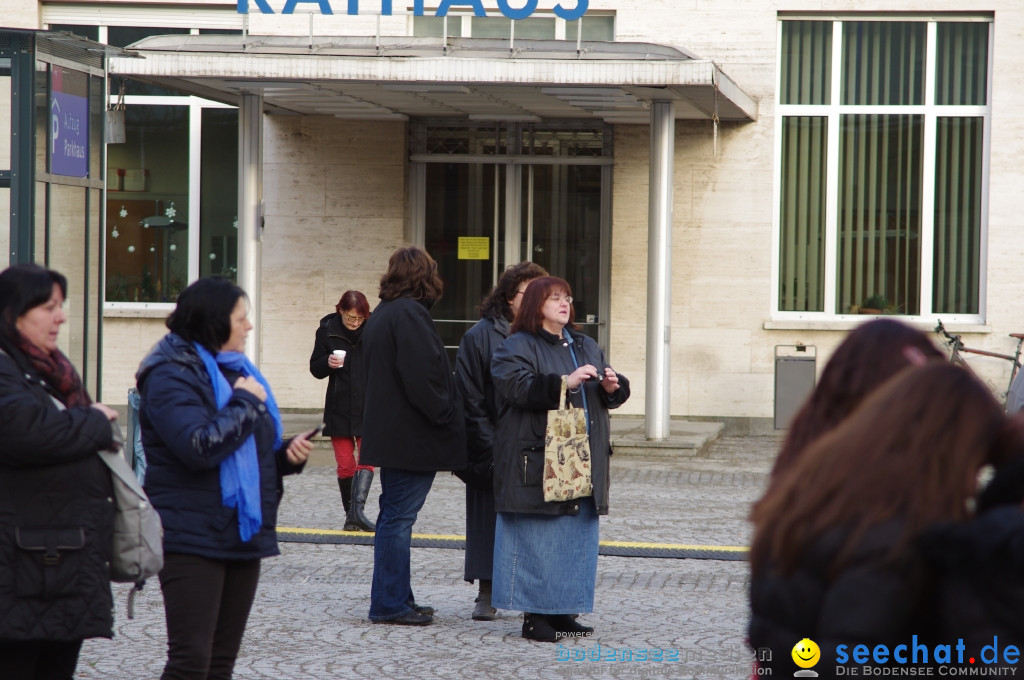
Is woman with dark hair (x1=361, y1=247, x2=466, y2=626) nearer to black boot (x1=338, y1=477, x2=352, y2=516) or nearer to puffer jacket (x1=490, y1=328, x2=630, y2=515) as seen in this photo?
puffer jacket (x1=490, y1=328, x2=630, y2=515)

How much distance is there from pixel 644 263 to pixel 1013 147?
4.39m

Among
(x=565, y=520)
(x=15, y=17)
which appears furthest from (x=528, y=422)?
(x=15, y=17)

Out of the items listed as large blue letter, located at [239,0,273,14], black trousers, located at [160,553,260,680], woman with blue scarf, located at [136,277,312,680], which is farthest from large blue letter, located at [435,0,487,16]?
black trousers, located at [160,553,260,680]

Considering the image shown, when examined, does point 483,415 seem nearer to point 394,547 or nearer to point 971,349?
point 394,547

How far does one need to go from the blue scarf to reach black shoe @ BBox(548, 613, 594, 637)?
2.37m

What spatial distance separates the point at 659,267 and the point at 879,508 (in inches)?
450

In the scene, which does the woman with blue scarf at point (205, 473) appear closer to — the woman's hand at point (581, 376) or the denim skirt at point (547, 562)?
the woman's hand at point (581, 376)

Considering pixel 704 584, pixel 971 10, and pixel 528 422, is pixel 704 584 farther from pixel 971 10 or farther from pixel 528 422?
pixel 971 10

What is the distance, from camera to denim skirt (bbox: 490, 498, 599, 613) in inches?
242

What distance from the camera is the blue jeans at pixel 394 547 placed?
21.1 ft

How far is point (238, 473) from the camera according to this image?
4219 mm

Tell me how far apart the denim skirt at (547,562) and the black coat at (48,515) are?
2.56m

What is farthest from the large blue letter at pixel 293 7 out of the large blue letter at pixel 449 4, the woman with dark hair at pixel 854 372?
the woman with dark hair at pixel 854 372

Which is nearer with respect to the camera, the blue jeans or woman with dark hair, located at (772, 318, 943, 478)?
woman with dark hair, located at (772, 318, 943, 478)
